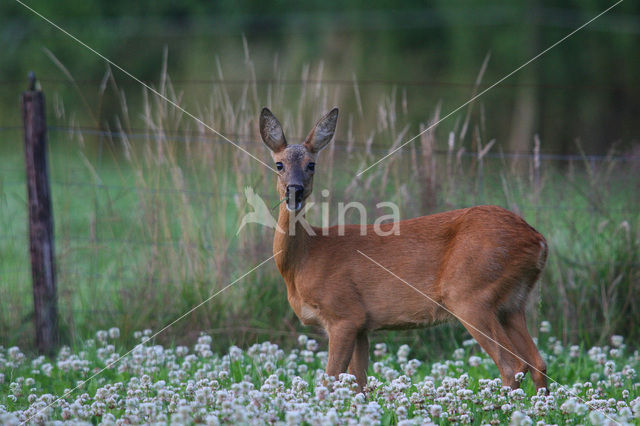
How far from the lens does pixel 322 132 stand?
5.29 meters

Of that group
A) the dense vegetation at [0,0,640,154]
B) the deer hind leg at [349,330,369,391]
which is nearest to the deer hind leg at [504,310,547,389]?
the deer hind leg at [349,330,369,391]

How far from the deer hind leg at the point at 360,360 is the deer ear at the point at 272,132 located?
1197 millimetres

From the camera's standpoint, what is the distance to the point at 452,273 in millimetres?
4941

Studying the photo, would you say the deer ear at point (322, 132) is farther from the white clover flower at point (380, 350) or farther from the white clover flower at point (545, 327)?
the white clover flower at point (545, 327)

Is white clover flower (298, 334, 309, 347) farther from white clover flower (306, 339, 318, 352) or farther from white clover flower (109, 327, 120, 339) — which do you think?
white clover flower (109, 327, 120, 339)

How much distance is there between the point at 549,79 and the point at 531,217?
913 cm

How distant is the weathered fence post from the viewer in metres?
6.21

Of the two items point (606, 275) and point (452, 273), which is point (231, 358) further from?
point (606, 275)

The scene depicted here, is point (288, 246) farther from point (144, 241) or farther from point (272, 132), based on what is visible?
point (144, 241)

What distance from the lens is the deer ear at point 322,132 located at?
5.23m

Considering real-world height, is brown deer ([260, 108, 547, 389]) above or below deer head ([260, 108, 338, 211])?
below

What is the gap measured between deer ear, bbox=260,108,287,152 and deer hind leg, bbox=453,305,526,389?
1.43 meters

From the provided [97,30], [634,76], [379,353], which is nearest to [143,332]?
[379,353]

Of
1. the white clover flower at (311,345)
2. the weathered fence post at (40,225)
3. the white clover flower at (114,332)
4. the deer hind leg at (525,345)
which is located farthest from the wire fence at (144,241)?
the deer hind leg at (525,345)
